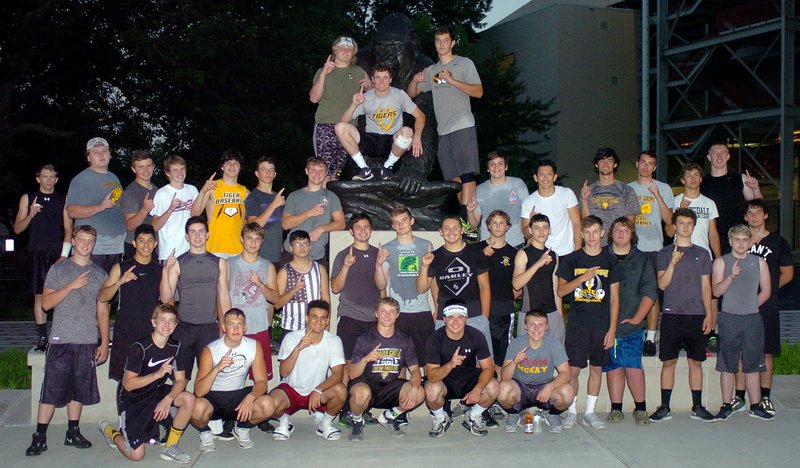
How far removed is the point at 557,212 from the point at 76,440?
13.5 feet

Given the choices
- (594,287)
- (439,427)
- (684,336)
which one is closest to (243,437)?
(439,427)

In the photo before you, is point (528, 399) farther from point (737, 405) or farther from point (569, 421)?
point (737, 405)

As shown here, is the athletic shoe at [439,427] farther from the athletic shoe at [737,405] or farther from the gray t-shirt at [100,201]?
the gray t-shirt at [100,201]

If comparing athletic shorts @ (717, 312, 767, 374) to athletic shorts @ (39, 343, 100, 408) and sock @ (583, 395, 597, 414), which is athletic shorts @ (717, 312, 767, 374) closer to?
sock @ (583, 395, 597, 414)

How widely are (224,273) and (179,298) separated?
0.47 metres

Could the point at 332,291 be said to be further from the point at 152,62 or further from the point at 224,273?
the point at 152,62

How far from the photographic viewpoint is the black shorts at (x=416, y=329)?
6.42 metres

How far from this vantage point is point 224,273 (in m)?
6.12

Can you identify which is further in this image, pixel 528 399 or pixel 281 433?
pixel 528 399

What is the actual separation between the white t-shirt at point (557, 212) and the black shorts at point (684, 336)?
3.33ft

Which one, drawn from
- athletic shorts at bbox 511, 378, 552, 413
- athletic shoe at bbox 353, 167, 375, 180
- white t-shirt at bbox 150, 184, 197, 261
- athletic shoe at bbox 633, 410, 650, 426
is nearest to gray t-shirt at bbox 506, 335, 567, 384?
athletic shorts at bbox 511, 378, 552, 413

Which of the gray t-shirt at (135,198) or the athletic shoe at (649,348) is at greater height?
the gray t-shirt at (135,198)

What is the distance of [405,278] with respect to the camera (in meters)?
6.45

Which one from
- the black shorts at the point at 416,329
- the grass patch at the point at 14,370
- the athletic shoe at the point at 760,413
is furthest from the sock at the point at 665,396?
the grass patch at the point at 14,370
